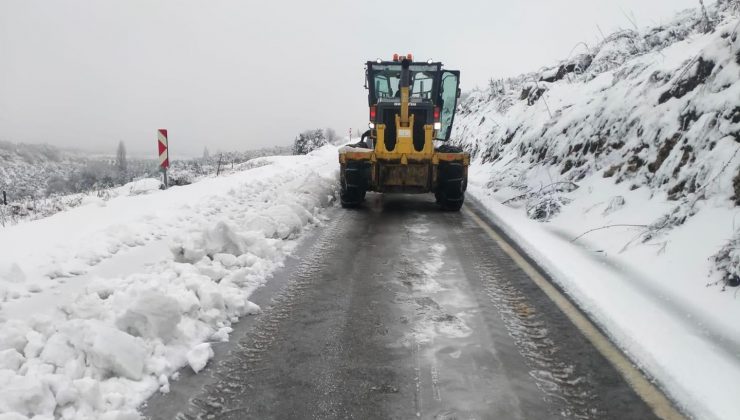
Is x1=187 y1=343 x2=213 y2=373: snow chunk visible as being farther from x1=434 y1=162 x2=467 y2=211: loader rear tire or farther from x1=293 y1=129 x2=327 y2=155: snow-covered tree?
x1=293 y1=129 x2=327 y2=155: snow-covered tree

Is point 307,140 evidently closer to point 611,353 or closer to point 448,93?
point 448,93

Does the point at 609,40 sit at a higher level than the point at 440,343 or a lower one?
higher

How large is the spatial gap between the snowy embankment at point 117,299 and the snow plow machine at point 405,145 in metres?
1.96

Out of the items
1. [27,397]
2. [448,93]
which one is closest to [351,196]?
[448,93]

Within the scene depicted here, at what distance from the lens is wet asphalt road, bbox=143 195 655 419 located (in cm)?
279

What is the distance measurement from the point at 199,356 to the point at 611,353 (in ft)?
9.38

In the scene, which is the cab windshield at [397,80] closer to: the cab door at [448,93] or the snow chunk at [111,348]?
the cab door at [448,93]

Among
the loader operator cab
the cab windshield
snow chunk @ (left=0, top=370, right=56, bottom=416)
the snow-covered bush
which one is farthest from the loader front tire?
snow chunk @ (left=0, top=370, right=56, bottom=416)

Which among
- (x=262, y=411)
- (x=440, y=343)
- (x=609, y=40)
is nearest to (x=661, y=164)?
(x=440, y=343)

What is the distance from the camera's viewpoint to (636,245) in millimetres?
5809

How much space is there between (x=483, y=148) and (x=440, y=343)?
55.1ft

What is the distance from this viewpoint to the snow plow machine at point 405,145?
9.59 meters

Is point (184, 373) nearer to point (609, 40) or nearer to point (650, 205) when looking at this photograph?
point (650, 205)

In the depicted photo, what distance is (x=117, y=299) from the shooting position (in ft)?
12.3
